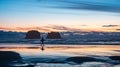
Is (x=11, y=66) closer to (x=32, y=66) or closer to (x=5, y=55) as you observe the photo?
(x=32, y=66)

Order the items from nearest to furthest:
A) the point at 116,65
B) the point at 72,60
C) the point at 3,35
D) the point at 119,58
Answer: the point at 116,65, the point at 72,60, the point at 119,58, the point at 3,35

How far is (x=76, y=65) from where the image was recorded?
3394 cm

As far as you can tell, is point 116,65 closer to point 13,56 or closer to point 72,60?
point 72,60

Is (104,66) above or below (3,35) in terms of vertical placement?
above

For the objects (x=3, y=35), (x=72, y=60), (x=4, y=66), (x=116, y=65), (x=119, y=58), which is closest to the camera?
(x=4, y=66)

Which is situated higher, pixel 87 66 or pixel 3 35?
pixel 87 66

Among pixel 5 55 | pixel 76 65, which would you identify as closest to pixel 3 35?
pixel 5 55

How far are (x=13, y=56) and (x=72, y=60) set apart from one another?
802cm

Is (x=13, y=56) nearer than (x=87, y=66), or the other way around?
(x=87, y=66)

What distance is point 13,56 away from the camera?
40750mm

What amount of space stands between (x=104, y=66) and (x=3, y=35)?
11462 cm

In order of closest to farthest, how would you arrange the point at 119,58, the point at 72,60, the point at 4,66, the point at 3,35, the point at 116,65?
the point at 4,66
the point at 116,65
the point at 72,60
the point at 119,58
the point at 3,35

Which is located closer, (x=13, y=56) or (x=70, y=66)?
(x=70, y=66)

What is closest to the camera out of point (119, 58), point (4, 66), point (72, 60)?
point (4, 66)
